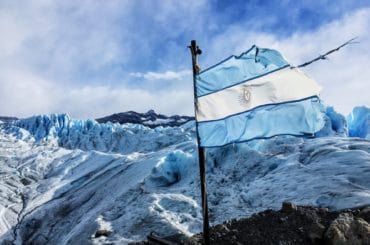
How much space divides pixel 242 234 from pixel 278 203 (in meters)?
5.83

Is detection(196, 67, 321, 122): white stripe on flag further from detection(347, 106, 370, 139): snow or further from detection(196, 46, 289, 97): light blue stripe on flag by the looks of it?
detection(347, 106, 370, 139): snow

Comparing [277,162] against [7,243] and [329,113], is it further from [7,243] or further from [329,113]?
[7,243]

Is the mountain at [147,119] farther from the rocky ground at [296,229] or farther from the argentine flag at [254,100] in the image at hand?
the argentine flag at [254,100]

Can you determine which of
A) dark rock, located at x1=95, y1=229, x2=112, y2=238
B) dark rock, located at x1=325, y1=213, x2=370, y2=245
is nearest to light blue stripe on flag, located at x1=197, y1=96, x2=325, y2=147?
dark rock, located at x1=325, y1=213, x2=370, y2=245

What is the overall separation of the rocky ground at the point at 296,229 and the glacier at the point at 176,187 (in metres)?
2.38

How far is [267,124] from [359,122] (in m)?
27.1

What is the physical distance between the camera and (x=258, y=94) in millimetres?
7500

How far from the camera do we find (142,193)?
74.8 feet

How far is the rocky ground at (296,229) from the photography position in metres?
9.56

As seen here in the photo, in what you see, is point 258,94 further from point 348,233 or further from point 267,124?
point 348,233

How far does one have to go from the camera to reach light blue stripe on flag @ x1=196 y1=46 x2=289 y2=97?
7.57m

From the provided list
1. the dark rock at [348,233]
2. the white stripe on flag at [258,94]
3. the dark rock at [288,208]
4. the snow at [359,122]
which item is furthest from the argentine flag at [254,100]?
the snow at [359,122]

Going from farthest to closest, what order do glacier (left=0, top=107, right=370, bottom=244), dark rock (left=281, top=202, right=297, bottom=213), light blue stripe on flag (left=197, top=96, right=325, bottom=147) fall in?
glacier (left=0, top=107, right=370, bottom=244) → dark rock (left=281, top=202, right=297, bottom=213) → light blue stripe on flag (left=197, top=96, right=325, bottom=147)

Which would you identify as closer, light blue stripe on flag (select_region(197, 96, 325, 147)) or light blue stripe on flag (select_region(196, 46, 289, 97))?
light blue stripe on flag (select_region(197, 96, 325, 147))
